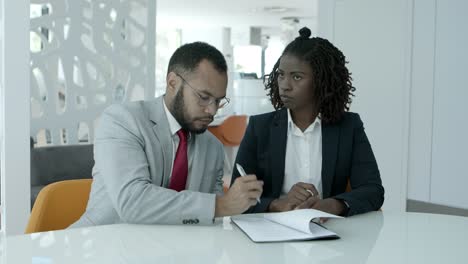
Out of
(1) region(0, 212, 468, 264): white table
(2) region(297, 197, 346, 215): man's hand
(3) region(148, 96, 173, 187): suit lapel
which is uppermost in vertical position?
(3) region(148, 96, 173, 187): suit lapel

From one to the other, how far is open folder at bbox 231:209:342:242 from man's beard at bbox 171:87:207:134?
329 mm

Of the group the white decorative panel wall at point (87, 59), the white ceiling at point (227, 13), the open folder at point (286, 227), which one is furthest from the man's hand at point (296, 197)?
the white ceiling at point (227, 13)

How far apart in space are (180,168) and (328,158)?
637 mm

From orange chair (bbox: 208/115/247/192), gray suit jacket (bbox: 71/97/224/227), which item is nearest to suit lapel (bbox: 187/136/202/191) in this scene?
gray suit jacket (bbox: 71/97/224/227)

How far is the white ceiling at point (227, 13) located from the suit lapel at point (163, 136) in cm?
1021

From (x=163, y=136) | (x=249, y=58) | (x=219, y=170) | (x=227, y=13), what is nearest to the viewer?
(x=163, y=136)

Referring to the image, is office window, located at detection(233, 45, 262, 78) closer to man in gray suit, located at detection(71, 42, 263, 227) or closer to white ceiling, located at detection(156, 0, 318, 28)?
white ceiling, located at detection(156, 0, 318, 28)

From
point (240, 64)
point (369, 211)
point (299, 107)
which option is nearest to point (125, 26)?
point (299, 107)

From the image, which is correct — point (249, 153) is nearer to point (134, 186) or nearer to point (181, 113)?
point (181, 113)

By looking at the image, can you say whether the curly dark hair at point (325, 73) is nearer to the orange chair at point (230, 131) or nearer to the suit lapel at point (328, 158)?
the suit lapel at point (328, 158)

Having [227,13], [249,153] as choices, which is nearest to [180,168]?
[249,153]

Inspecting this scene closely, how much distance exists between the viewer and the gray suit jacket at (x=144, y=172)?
1727 mm

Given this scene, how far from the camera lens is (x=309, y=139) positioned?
2.37 meters

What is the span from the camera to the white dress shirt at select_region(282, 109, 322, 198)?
2.34 m
